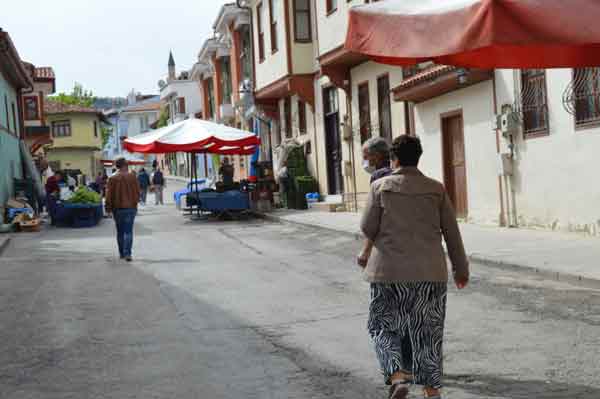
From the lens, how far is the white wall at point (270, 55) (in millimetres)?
27469

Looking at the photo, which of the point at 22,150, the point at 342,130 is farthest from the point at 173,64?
the point at 342,130

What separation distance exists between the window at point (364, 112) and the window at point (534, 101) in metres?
7.71

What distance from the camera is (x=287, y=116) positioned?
3105cm

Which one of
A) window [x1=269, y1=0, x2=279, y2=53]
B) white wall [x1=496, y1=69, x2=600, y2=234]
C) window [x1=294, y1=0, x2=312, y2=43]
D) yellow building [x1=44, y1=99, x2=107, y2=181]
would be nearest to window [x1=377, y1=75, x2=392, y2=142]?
window [x1=294, y1=0, x2=312, y2=43]

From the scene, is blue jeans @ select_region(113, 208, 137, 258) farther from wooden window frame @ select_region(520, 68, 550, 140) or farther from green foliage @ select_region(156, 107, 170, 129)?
green foliage @ select_region(156, 107, 170, 129)

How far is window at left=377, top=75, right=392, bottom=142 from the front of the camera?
21984 millimetres

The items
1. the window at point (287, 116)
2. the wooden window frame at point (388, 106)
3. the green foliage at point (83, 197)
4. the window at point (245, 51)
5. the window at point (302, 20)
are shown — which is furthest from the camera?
the window at point (245, 51)

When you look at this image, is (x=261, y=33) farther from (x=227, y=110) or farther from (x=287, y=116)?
(x=227, y=110)

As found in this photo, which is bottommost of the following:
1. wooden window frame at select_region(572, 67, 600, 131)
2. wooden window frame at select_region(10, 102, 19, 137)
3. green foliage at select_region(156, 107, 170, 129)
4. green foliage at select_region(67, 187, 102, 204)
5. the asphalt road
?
the asphalt road

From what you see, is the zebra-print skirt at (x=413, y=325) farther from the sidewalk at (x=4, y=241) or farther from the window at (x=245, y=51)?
the window at (x=245, y=51)

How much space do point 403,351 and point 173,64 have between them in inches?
4755

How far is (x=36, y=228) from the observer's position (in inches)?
921

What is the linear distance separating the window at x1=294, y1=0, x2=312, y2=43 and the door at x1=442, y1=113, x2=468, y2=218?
895 centimetres

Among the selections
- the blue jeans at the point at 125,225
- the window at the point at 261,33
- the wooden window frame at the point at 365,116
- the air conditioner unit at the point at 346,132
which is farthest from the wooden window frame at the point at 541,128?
the window at the point at 261,33
